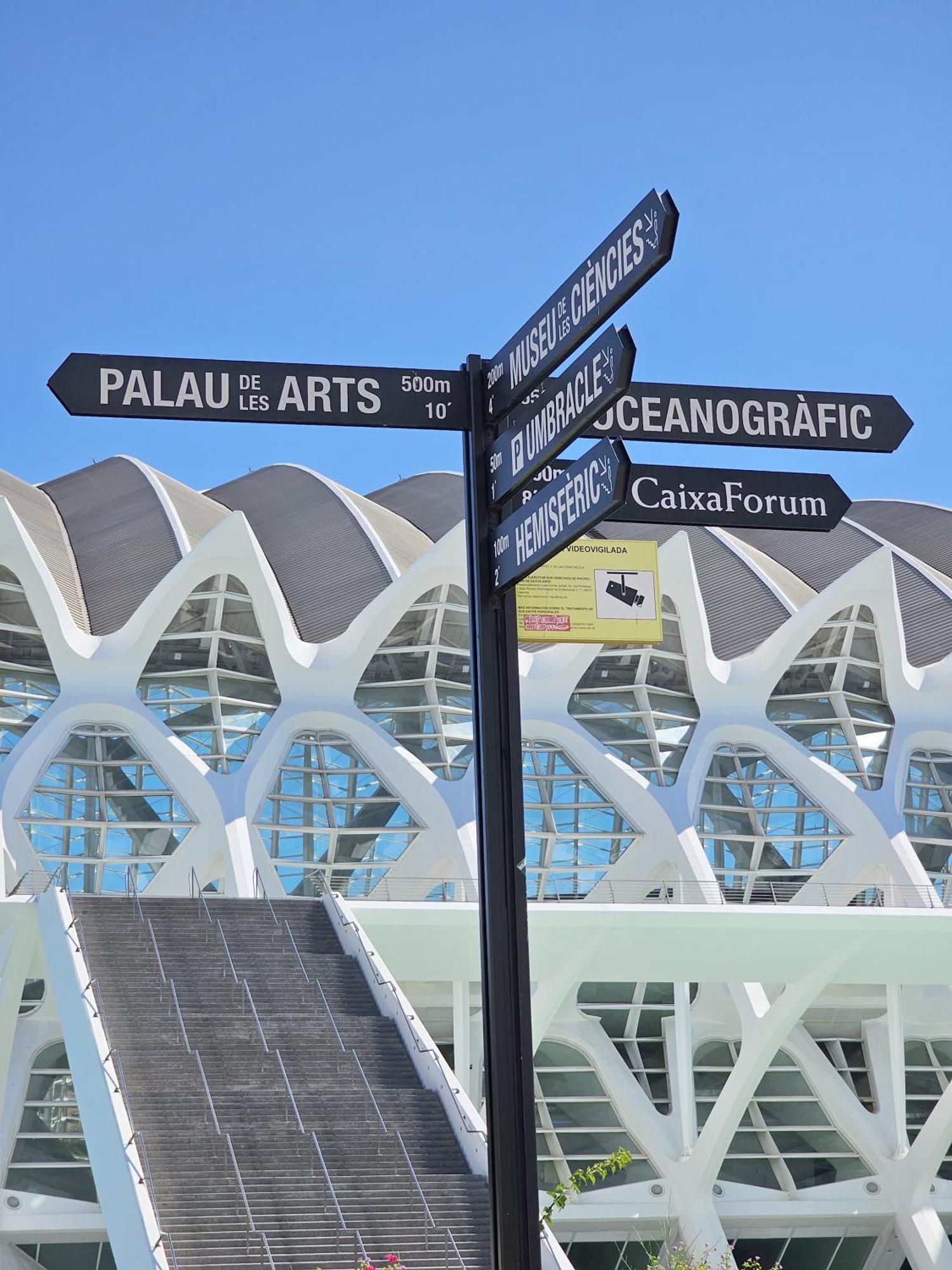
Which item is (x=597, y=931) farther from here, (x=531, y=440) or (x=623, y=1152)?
(x=531, y=440)

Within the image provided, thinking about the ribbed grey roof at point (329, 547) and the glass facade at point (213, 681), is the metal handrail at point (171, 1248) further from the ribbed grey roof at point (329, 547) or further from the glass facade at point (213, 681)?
the ribbed grey roof at point (329, 547)

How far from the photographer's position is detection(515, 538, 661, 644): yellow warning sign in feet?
24.3

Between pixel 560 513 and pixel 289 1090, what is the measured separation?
1412 centimetres

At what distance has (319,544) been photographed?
155 ft

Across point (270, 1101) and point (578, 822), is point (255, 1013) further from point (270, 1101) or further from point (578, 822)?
point (578, 822)

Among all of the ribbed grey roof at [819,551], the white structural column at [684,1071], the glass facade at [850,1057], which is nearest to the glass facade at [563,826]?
the glass facade at [850,1057]

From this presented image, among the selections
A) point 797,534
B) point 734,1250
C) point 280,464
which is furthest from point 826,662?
point 280,464

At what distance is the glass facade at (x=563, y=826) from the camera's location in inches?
1587

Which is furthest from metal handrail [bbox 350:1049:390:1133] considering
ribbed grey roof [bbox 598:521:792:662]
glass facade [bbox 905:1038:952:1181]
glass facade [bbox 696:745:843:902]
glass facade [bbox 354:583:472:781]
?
ribbed grey roof [bbox 598:521:792:662]

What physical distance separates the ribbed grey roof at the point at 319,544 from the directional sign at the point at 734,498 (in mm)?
35370

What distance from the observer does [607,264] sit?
6039 millimetres

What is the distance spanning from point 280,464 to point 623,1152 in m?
45.8

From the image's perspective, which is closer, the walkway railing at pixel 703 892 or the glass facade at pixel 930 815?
the walkway railing at pixel 703 892

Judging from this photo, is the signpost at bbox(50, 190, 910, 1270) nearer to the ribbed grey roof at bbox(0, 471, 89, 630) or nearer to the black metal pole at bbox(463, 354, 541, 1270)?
the black metal pole at bbox(463, 354, 541, 1270)
